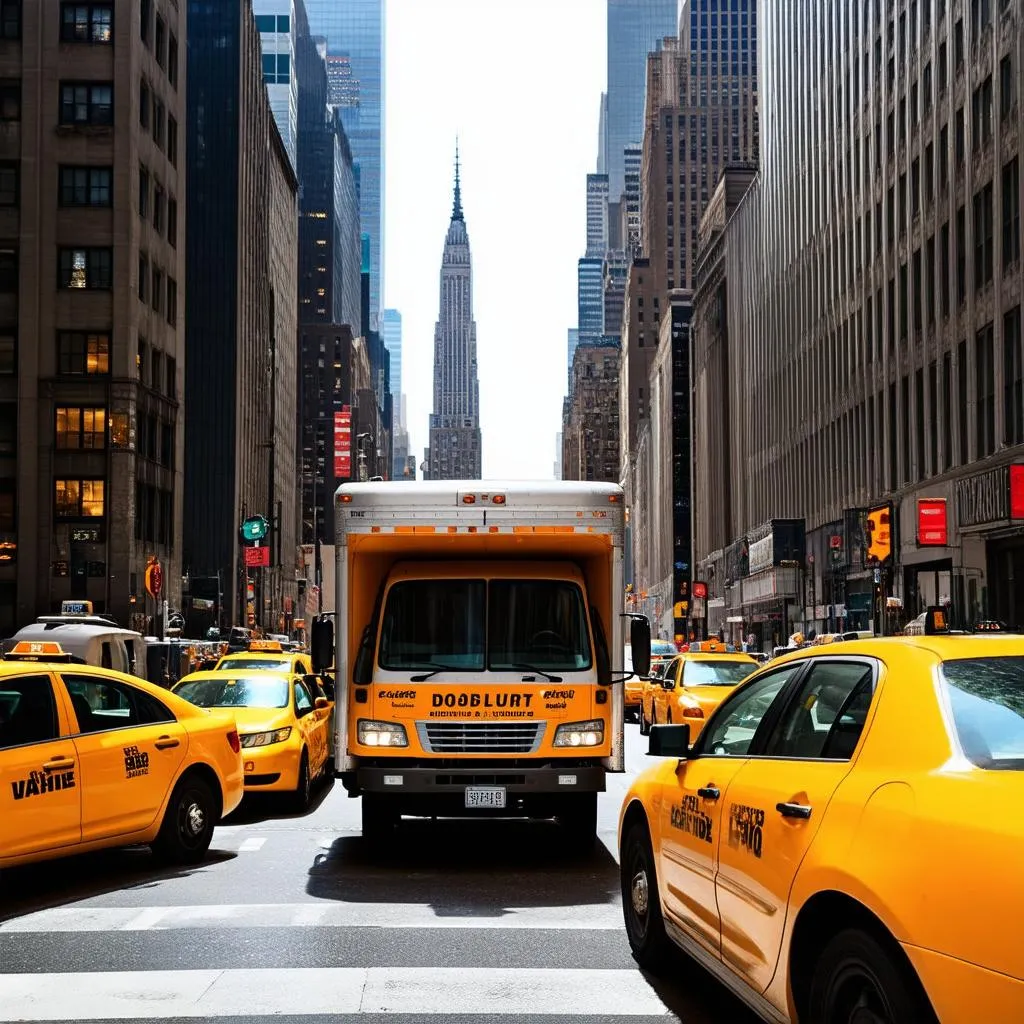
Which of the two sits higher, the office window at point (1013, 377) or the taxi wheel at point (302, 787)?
the office window at point (1013, 377)

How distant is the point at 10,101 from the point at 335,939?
207 feet

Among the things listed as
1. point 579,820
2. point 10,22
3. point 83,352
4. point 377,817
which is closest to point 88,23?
point 10,22

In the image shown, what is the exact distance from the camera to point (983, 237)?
4216 centimetres

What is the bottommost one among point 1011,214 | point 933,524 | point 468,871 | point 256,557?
point 468,871

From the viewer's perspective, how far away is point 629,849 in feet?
25.2

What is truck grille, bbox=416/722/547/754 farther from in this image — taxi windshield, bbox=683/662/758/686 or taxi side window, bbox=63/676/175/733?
taxi windshield, bbox=683/662/758/686

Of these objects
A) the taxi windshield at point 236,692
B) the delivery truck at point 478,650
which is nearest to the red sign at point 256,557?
the taxi windshield at point 236,692

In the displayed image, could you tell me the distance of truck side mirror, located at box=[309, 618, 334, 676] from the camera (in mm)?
12422

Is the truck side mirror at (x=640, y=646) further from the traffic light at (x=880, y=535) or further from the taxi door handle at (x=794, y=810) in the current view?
the traffic light at (x=880, y=535)

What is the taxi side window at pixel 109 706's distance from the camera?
1056cm

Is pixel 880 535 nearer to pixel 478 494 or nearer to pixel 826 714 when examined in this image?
pixel 478 494

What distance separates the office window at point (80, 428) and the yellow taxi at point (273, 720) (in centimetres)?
4863

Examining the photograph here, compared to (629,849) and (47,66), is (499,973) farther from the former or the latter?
(47,66)

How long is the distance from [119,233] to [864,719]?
6301cm
